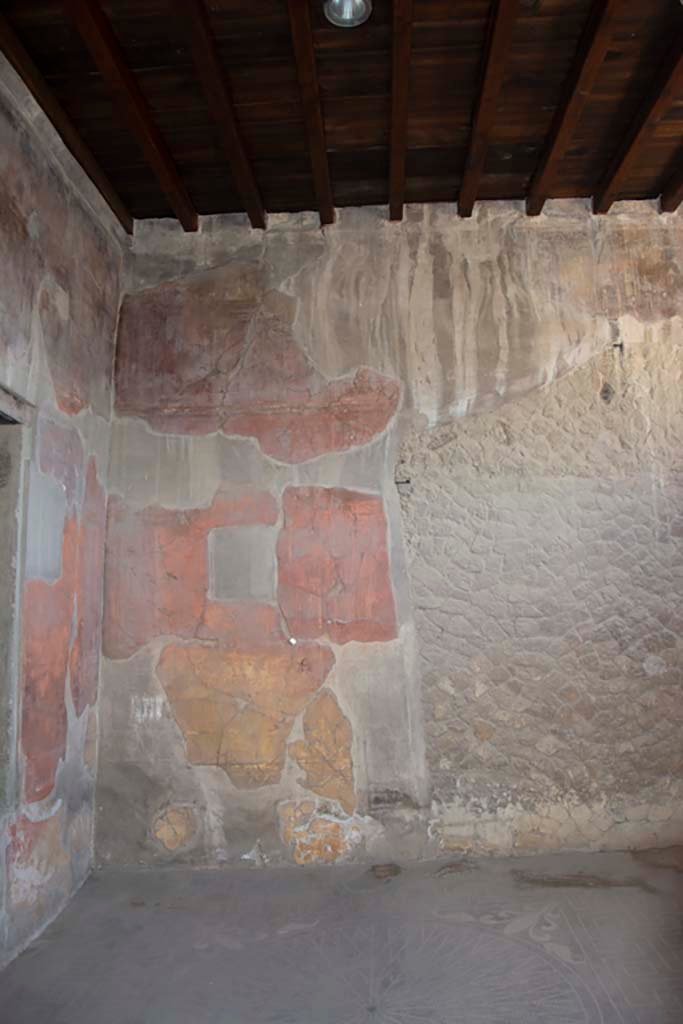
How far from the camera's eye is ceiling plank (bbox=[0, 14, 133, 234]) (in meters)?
2.32

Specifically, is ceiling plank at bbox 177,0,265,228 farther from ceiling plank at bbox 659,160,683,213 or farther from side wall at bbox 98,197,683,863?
ceiling plank at bbox 659,160,683,213

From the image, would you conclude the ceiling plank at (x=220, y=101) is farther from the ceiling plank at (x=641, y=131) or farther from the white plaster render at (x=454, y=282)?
the ceiling plank at (x=641, y=131)

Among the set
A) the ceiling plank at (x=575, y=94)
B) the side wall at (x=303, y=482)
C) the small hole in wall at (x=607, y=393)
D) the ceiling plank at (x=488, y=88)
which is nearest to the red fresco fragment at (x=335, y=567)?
the side wall at (x=303, y=482)

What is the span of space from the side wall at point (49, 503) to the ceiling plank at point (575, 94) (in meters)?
1.83

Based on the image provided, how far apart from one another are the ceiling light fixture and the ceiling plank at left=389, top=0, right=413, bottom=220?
0.28 ft

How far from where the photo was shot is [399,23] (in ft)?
7.41

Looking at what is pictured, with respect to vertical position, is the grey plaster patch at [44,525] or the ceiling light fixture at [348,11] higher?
the ceiling light fixture at [348,11]

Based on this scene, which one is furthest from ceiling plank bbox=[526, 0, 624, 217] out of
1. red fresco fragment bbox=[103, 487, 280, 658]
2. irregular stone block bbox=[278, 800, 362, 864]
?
irregular stone block bbox=[278, 800, 362, 864]

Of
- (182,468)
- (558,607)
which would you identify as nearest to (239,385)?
(182,468)

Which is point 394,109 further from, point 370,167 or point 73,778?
point 73,778

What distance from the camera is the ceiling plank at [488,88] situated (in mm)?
2252

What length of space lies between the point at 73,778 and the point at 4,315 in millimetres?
1691

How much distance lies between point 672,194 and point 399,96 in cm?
138

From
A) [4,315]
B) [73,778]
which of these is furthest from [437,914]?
[4,315]
